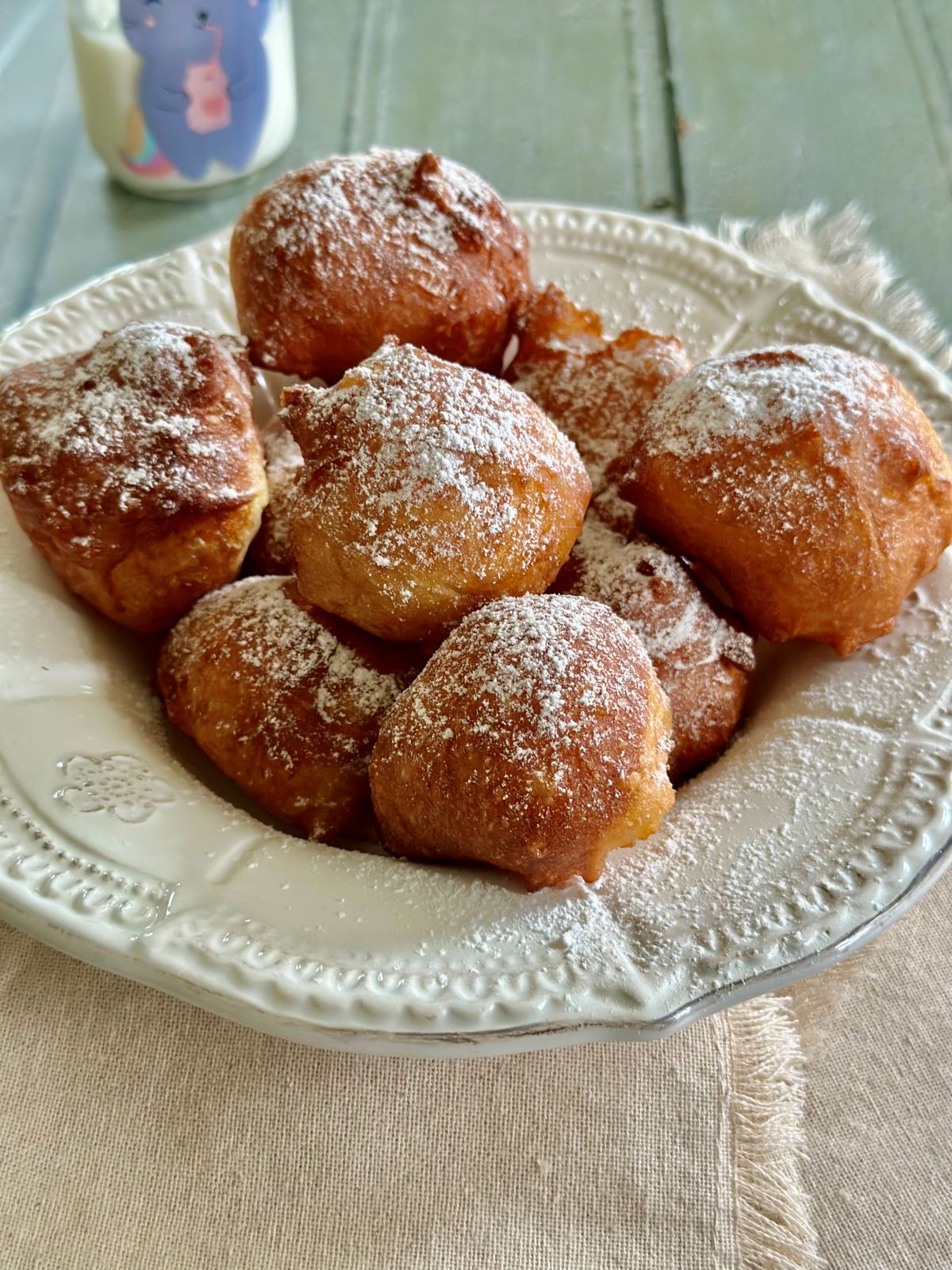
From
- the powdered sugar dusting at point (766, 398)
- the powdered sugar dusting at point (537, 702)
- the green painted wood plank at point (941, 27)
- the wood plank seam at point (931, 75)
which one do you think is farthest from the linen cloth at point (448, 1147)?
the green painted wood plank at point (941, 27)

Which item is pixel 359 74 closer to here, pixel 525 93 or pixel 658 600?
pixel 525 93

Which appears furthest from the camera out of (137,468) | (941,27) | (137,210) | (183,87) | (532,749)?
(941,27)

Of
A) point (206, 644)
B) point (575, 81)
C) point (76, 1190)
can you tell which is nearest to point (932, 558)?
point (206, 644)

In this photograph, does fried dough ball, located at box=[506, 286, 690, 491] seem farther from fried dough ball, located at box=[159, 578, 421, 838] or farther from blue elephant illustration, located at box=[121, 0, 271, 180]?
blue elephant illustration, located at box=[121, 0, 271, 180]

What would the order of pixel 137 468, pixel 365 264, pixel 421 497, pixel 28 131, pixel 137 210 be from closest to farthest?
1. pixel 421 497
2. pixel 137 468
3. pixel 365 264
4. pixel 137 210
5. pixel 28 131

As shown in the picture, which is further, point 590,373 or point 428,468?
point 590,373

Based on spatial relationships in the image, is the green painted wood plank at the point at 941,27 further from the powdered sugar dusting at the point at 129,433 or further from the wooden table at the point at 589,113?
the powdered sugar dusting at the point at 129,433

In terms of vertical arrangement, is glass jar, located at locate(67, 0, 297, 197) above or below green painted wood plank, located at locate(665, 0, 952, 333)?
below

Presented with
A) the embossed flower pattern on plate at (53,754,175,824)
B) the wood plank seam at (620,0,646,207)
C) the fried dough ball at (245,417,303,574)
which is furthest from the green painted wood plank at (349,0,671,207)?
the embossed flower pattern on plate at (53,754,175,824)

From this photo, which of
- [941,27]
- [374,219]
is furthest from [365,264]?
[941,27]
